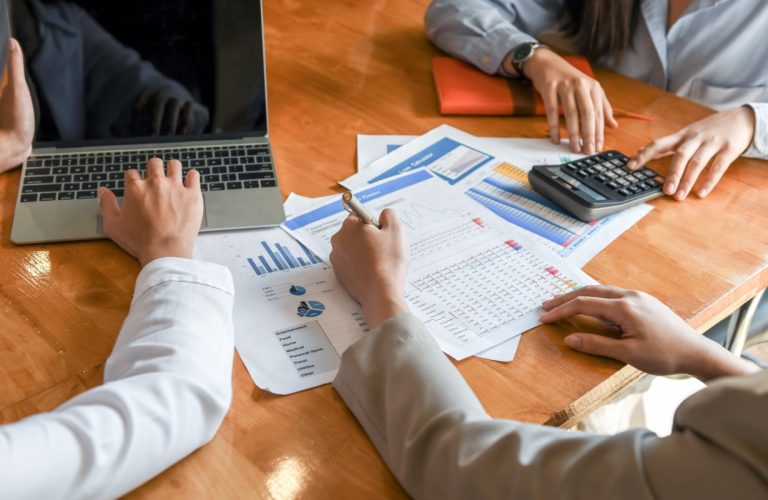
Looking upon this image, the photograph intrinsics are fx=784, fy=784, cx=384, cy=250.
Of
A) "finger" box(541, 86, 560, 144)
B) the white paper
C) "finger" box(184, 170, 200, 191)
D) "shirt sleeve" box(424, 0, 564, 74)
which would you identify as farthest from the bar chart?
"shirt sleeve" box(424, 0, 564, 74)

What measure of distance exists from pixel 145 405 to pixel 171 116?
1.69 feet

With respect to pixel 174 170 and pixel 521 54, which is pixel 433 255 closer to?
pixel 174 170

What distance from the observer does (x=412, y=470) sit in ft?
2.21

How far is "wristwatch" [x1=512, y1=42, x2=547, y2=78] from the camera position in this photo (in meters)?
1.32

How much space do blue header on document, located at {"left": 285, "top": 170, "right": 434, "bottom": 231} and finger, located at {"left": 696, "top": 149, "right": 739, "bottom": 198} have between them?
395 mm

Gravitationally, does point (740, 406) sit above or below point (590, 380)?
above

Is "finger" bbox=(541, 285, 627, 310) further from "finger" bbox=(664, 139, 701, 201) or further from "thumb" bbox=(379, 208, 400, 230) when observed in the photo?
"finger" bbox=(664, 139, 701, 201)

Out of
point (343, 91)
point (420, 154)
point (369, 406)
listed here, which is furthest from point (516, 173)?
point (369, 406)

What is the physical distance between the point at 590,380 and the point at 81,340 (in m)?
0.52

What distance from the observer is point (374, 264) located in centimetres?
87

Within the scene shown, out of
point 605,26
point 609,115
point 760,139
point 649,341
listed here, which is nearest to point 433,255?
point 649,341

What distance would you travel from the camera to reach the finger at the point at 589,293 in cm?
87

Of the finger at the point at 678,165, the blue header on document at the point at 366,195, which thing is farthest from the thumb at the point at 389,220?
the finger at the point at 678,165

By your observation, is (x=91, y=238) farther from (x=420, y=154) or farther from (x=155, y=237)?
(x=420, y=154)
